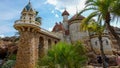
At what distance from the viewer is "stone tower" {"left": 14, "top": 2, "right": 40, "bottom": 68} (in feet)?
87.0

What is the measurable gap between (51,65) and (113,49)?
26.7m

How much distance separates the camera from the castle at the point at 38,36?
2693 cm

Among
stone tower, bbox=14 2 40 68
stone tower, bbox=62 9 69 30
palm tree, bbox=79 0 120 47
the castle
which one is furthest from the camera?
stone tower, bbox=62 9 69 30

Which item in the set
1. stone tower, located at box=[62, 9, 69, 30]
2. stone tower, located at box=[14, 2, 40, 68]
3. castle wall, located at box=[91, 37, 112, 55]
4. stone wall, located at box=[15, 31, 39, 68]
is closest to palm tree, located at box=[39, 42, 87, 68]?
stone wall, located at box=[15, 31, 39, 68]

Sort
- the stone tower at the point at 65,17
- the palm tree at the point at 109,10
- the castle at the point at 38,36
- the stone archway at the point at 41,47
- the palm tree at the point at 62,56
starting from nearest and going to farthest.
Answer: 1. the palm tree at the point at 109,10
2. the palm tree at the point at 62,56
3. the castle at the point at 38,36
4. the stone archway at the point at 41,47
5. the stone tower at the point at 65,17

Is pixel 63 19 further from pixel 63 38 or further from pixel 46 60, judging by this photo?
pixel 46 60

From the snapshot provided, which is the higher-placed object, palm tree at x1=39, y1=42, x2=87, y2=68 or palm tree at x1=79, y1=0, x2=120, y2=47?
palm tree at x1=79, y1=0, x2=120, y2=47

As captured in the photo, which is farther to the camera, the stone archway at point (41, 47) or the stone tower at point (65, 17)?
the stone tower at point (65, 17)

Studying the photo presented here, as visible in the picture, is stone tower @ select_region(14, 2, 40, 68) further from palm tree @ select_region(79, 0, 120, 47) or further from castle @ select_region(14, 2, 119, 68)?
palm tree @ select_region(79, 0, 120, 47)

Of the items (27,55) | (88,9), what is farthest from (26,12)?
(88,9)

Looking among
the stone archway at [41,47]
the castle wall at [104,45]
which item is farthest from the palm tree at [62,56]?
the castle wall at [104,45]

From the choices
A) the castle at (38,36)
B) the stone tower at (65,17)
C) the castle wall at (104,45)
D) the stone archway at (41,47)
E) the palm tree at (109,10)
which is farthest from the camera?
the stone tower at (65,17)

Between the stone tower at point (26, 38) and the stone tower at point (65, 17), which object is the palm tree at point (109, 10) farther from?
the stone tower at point (65, 17)

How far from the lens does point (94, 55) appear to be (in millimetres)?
42844
